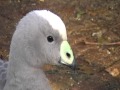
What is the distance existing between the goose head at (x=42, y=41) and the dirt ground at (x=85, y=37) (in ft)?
3.82

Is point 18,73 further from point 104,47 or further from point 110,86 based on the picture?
point 104,47

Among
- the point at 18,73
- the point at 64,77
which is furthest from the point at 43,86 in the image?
the point at 64,77

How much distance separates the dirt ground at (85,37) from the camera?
371 cm

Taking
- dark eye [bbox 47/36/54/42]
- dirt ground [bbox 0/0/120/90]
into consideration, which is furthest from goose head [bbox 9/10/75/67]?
dirt ground [bbox 0/0/120/90]

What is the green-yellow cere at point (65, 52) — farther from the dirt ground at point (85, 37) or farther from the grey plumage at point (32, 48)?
the dirt ground at point (85, 37)


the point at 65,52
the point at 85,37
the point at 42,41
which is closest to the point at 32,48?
the point at 42,41

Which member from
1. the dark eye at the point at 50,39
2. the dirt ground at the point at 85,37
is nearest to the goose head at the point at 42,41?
the dark eye at the point at 50,39

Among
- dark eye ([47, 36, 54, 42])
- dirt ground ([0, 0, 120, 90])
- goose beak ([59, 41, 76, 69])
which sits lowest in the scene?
goose beak ([59, 41, 76, 69])

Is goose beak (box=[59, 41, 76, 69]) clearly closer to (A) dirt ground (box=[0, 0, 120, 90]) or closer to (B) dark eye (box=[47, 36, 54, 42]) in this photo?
(B) dark eye (box=[47, 36, 54, 42])

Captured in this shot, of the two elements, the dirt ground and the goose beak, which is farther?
the dirt ground

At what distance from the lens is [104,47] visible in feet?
13.6

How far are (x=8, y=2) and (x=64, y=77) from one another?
1.56 m

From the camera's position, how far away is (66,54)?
97.7 inches

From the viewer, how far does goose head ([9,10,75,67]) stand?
243 centimetres
